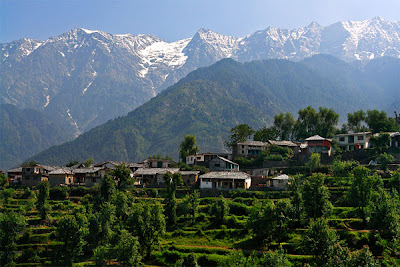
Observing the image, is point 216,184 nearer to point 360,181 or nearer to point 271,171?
point 271,171

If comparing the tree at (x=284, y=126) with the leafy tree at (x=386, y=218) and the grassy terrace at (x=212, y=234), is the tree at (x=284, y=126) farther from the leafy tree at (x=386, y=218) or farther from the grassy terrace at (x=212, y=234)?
the leafy tree at (x=386, y=218)

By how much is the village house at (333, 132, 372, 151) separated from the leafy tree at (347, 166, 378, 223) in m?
42.0

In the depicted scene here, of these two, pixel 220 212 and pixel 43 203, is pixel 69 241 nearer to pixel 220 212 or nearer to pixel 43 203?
pixel 43 203

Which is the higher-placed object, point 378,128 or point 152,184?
point 378,128

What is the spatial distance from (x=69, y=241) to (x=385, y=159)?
66870mm

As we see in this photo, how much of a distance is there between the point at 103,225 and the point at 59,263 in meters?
9.18

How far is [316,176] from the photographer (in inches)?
2803

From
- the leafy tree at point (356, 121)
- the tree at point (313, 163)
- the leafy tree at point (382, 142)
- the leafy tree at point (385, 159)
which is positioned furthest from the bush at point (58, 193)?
the leafy tree at point (356, 121)

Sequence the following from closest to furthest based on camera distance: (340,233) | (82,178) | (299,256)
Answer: (299,256)
(340,233)
(82,178)

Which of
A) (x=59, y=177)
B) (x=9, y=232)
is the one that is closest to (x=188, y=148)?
(x=59, y=177)

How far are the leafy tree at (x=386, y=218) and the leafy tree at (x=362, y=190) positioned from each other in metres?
3.16

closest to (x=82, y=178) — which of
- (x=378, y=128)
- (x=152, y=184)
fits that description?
(x=152, y=184)

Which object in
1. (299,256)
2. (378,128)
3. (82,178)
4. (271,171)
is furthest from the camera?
(378,128)

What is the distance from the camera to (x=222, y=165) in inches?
4237
